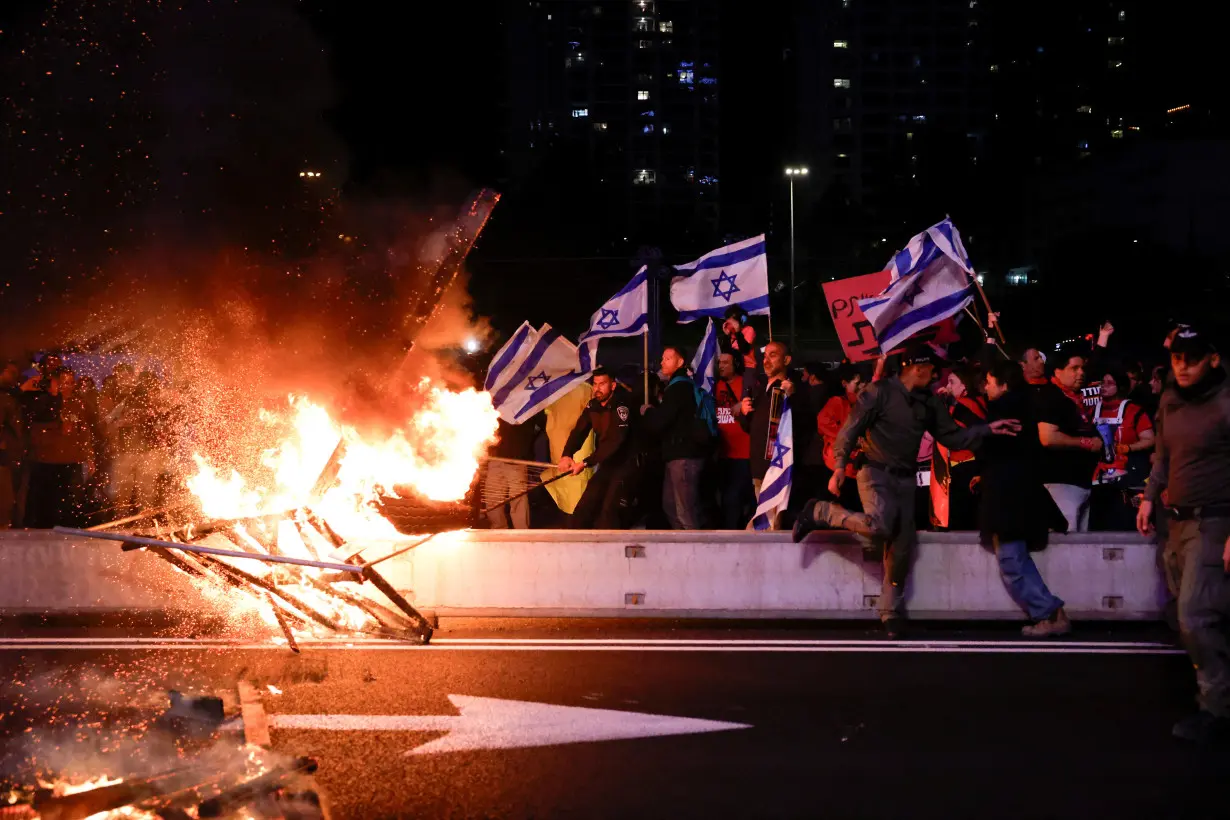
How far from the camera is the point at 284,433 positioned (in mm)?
8047

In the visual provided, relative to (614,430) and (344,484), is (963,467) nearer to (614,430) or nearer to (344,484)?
(614,430)

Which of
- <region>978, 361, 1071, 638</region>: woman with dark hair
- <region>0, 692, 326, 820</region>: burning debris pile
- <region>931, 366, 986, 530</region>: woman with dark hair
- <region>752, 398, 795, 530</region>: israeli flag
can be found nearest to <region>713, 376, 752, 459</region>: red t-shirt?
<region>752, 398, 795, 530</region>: israeli flag

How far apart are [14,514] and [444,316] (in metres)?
6.43

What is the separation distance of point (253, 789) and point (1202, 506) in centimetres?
482

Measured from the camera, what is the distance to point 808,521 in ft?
28.5

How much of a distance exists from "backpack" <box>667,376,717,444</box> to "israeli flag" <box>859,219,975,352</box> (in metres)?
1.81

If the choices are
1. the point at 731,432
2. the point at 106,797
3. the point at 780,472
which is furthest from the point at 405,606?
the point at 731,432

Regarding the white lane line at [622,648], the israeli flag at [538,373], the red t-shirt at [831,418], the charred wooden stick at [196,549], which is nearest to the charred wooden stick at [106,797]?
the charred wooden stick at [196,549]

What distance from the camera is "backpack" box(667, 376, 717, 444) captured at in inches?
435

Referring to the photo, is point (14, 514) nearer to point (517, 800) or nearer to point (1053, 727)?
point (517, 800)

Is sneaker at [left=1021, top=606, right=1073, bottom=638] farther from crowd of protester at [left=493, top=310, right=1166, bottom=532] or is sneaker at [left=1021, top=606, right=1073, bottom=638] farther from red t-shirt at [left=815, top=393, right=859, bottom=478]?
red t-shirt at [left=815, top=393, right=859, bottom=478]

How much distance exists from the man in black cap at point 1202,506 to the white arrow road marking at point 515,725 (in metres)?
2.33

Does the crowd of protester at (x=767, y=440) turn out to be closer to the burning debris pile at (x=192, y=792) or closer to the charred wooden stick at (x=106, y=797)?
the burning debris pile at (x=192, y=792)

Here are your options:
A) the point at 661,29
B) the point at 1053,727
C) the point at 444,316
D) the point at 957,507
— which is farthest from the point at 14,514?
the point at 661,29
